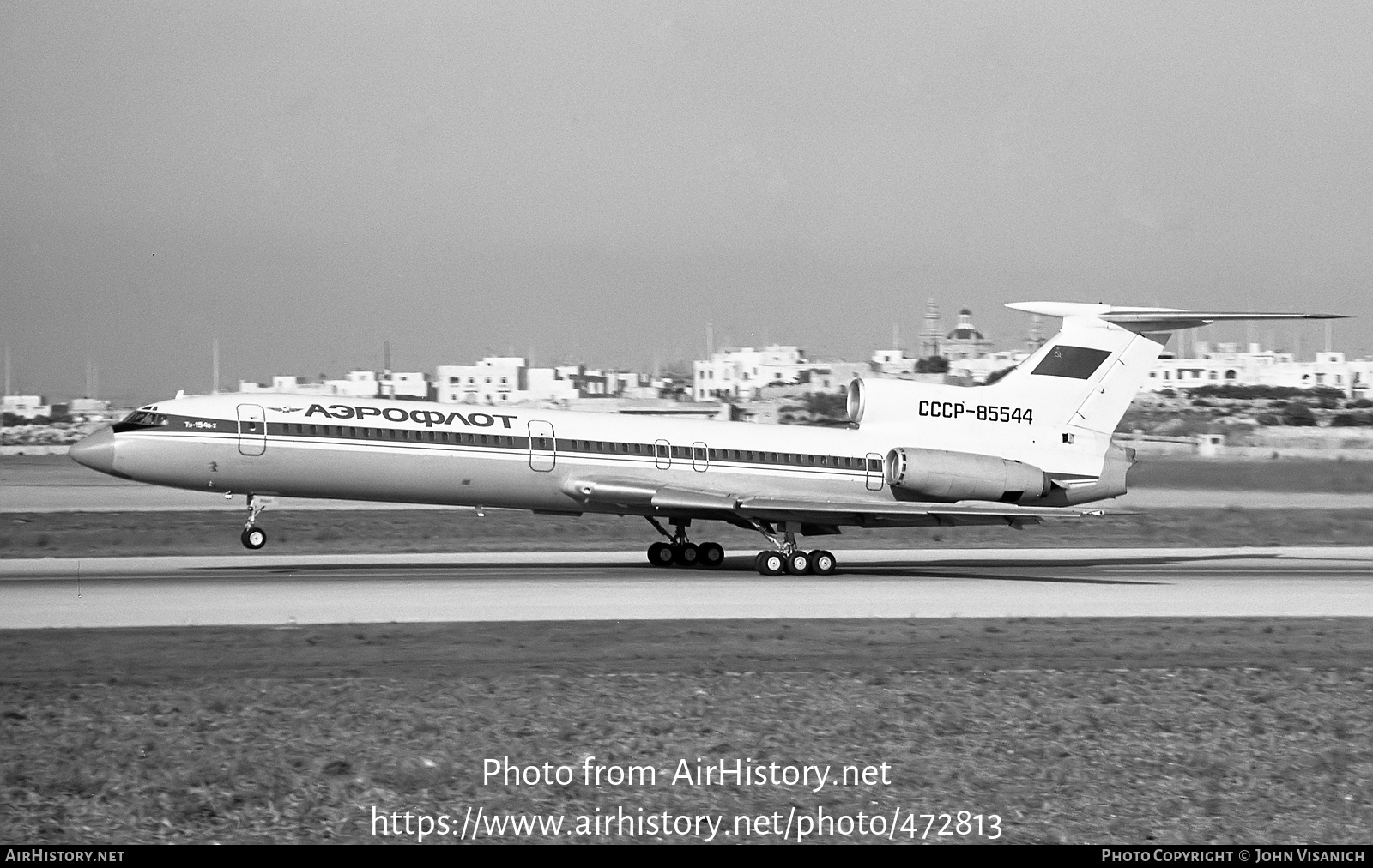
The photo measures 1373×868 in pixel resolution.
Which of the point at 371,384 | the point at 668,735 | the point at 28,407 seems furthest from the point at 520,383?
the point at 668,735

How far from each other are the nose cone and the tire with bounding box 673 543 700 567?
11455 millimetres

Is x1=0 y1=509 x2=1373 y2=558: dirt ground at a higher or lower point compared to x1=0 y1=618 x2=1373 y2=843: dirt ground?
lower

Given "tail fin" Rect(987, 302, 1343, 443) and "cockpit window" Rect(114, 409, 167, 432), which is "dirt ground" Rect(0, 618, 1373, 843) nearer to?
"cockpit window" Rect(114, 409, 167, 432)

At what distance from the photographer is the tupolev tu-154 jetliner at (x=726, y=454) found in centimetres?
2753

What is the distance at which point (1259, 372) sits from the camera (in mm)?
149750

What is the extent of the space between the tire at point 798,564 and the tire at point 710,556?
205cm

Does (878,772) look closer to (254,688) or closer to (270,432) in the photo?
(254,688)

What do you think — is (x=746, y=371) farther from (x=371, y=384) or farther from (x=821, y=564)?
(x=821, y=564)

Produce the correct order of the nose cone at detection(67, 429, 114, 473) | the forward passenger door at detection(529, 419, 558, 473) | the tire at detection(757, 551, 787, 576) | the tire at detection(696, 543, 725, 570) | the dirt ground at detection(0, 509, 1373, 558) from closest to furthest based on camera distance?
the nose cone at detection(67, 429, 114, 473) < the forward passenger door at detection(529, 419, 558, 473) < the tire at detection(757, 551, 787, 576) < the tire at detection(696, 543, 725, 570) < the dirt ground at detection(0, 509, 1373, 558)

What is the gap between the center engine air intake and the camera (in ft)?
101

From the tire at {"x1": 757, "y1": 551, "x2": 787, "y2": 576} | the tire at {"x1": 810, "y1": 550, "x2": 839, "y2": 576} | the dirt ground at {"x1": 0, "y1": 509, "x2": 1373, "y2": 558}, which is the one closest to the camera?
the tire at {"x1": 757, "y1": 551, "x2": 787, "y2": 576}

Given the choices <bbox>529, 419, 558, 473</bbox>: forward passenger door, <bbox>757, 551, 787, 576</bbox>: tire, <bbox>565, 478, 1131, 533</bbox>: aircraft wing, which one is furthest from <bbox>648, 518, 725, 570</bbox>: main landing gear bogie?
<bbox>529, 419, 558, 473</bbox>: forward passenger door

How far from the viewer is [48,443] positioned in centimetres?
9256

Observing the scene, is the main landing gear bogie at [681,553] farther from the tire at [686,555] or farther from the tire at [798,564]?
the tire at [798,564]
